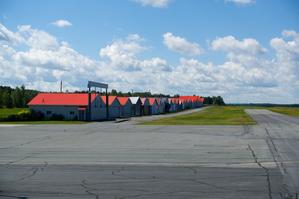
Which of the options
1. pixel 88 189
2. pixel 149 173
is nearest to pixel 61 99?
pixel 149 173

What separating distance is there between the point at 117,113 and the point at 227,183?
7461 centimetres

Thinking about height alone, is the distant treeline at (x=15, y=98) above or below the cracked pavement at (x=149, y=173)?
above

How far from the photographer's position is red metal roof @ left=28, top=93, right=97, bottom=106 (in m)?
68.7

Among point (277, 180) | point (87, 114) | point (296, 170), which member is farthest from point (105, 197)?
point (87, 114)

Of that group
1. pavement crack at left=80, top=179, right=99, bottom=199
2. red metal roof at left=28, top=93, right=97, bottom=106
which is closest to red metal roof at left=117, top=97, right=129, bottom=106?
red metal roof at left=28, top=93, right=97, bottom=106

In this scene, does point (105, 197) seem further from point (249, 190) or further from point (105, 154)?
point (105, 154)

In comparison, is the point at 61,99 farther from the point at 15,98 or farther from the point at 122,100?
the point at 15,98

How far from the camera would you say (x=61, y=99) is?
230ft

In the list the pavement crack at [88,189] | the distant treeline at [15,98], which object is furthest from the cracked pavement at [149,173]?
the distant treeline at [15,98]

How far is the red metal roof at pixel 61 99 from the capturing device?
68.7 metres

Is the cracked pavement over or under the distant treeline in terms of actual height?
under

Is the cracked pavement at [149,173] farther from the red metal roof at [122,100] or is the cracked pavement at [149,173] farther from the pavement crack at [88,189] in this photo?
the red metal roof at [122,100]

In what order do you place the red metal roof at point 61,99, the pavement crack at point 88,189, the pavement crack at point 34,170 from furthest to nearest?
the red metal roof at point 61,99
the pavement crack at point 34,170
the pavement crack at point 88,189

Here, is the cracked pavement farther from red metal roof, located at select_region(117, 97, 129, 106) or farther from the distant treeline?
the distant treeline
